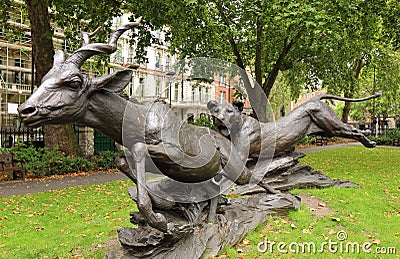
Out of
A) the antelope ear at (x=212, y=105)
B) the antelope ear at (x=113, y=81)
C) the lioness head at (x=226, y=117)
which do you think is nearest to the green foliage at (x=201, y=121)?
the lioness head at (x=226, y=117)

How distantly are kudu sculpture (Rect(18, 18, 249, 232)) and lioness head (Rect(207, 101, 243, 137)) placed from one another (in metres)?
1.98

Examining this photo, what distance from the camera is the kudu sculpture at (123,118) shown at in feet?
10.9

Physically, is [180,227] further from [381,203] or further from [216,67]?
[381,203]

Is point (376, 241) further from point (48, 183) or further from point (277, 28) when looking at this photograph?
point (277, 28)

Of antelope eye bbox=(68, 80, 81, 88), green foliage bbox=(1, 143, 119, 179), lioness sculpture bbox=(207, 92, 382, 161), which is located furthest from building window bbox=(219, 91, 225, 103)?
green foliage bbox=(1, 143, 119, 179)

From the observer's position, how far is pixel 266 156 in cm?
793

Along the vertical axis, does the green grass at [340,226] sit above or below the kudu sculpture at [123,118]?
below

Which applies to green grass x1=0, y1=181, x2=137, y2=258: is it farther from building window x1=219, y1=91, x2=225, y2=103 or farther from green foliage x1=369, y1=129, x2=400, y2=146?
green foliage x1=369, y1=129, x2=400, y2=146

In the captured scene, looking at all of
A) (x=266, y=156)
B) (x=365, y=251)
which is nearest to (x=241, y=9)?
(x=266, y=156)

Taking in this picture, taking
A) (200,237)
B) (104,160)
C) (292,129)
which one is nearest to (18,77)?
(104,160)

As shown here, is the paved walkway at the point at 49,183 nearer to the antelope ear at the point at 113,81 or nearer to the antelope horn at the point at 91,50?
the antelope ear at the point at 113,81

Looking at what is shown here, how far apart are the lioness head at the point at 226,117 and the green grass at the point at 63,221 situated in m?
2.48

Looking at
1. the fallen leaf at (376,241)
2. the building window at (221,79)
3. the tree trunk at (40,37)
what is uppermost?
the tree trunk at (40,37)

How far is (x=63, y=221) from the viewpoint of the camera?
7531 mm
